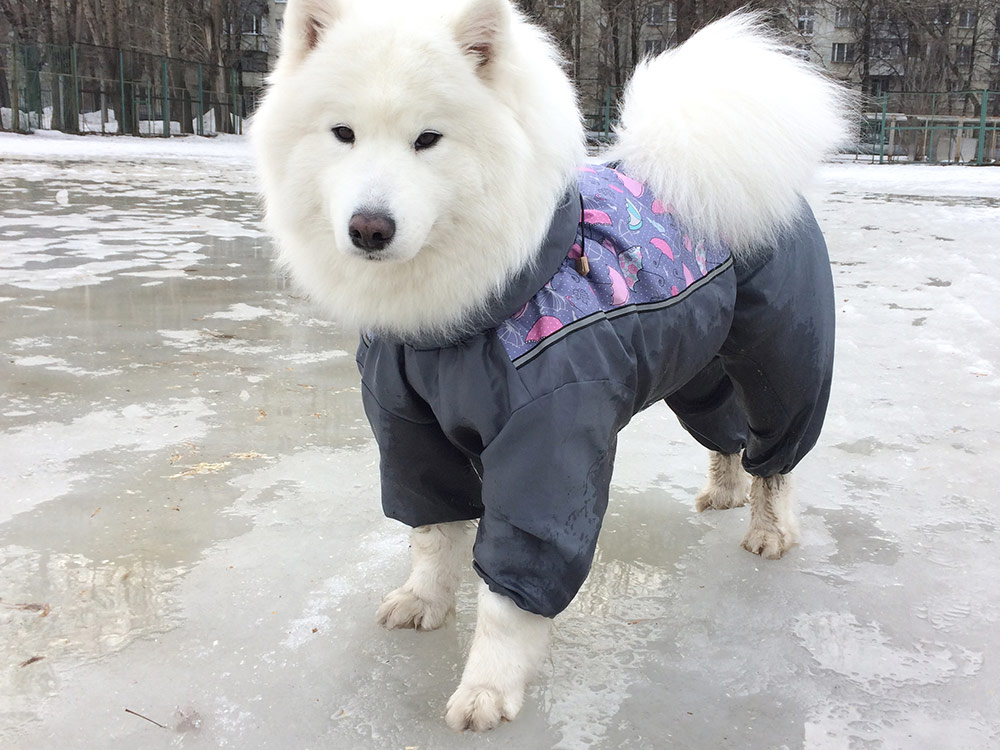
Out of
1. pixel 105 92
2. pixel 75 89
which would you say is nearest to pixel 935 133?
pixel 105 92

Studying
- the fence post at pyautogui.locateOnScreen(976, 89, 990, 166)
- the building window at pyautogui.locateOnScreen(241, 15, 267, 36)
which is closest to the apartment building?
the building window at pyautogui.locateOnScreen(241, 15, 267, 36)

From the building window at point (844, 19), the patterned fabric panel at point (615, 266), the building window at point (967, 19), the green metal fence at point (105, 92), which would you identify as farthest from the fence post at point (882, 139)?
the patterned fabric panel at point (615, 266)

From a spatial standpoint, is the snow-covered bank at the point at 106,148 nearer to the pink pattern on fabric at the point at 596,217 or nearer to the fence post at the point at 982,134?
the pink pattern on fabric at the point at 596,217

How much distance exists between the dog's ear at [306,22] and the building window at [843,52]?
39075 millimetres

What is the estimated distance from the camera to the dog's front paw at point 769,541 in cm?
250

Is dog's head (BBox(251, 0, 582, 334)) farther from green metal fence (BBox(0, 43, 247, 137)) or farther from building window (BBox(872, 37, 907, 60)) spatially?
building window (BBox(872, 37, 907, 60))

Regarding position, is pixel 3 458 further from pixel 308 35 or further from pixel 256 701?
pixel 308 35

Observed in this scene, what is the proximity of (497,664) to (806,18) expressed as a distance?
3342 cm

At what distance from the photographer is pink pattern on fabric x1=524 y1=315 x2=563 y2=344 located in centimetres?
175

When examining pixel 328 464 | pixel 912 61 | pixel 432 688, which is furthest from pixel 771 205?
pixel 912 61

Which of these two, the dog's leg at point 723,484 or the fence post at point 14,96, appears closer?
the dog's leg at point 723,484

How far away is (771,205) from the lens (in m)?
2.17

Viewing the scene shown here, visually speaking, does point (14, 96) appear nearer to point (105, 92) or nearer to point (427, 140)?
point (105, 92)

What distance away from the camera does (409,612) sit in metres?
2.11
